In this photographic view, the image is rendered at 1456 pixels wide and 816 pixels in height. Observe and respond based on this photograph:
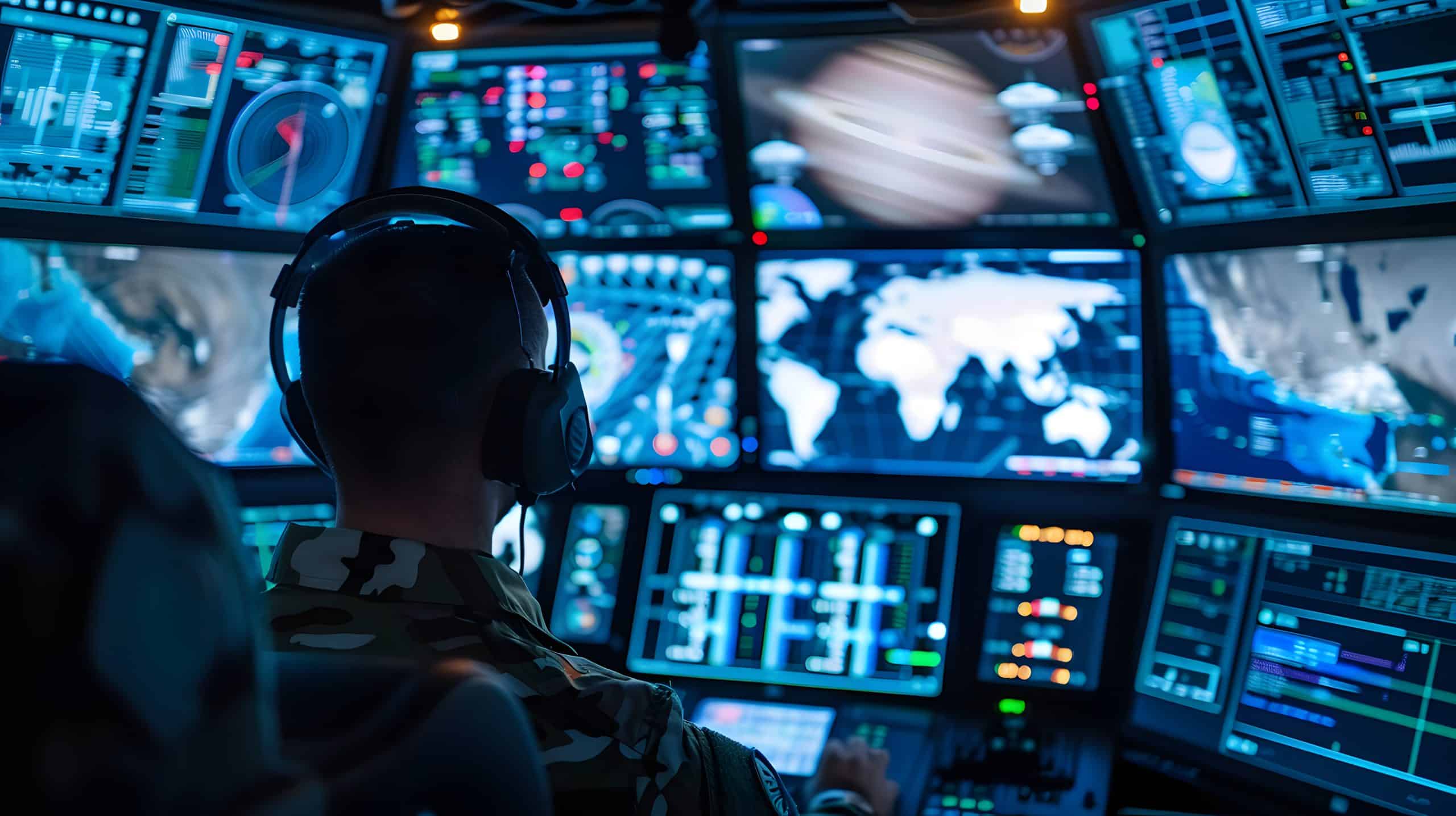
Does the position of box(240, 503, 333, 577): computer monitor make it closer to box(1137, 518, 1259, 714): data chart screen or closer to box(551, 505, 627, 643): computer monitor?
box(551, 505, 627, 643): computer monitor

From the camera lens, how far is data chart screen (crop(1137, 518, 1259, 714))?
1.92 m

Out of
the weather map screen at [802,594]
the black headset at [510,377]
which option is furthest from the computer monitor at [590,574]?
the black headset at [510,377]

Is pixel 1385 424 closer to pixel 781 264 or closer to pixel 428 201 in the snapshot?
pixel 781 264

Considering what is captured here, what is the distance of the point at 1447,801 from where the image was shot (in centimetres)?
160

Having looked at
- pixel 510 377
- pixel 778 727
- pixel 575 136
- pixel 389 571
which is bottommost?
pixel 778 727

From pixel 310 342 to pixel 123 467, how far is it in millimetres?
798

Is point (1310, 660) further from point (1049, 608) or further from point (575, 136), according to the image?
point (575, 136)

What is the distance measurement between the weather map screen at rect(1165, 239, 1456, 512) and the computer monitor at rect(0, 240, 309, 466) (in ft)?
5.50

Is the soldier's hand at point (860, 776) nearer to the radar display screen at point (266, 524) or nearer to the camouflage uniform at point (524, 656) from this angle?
the camouflage uniform at point (524, 656)

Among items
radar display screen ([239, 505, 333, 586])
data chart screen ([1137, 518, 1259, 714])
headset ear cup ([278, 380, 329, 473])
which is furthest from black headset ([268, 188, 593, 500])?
data chart screen ([1137, 518, 1259, 714])

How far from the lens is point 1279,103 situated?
1754 mm

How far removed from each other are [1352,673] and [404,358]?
1482 millimetres

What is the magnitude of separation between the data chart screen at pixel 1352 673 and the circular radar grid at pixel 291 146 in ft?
6.06

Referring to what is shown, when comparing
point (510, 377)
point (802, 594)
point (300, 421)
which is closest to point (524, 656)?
point (510, 377)
